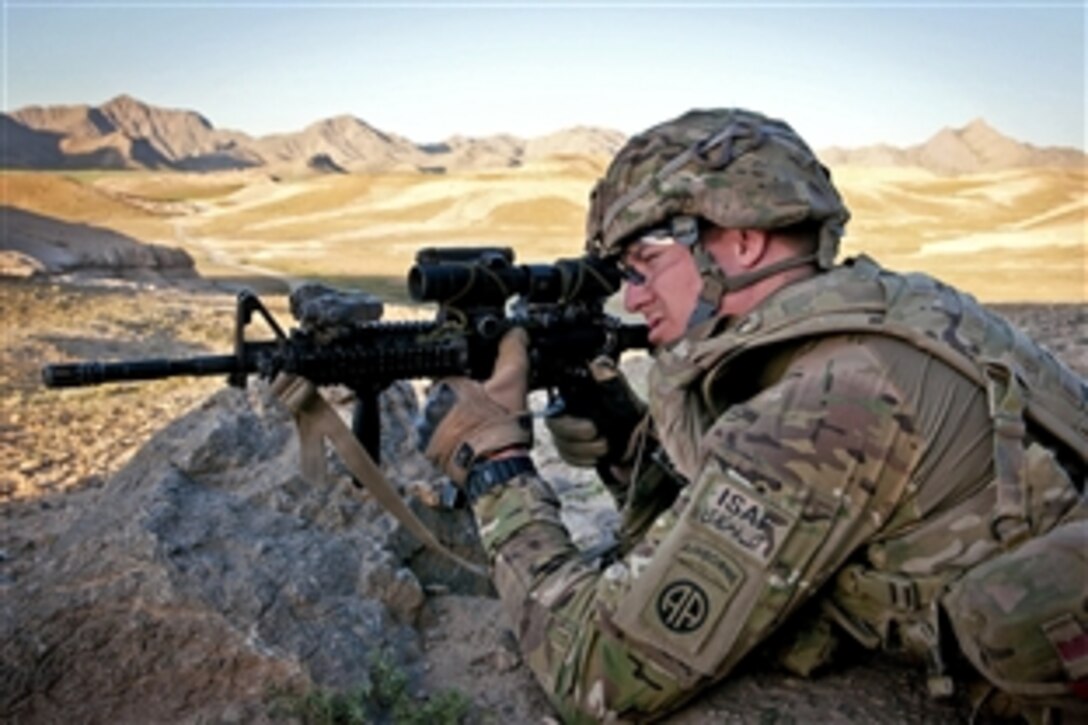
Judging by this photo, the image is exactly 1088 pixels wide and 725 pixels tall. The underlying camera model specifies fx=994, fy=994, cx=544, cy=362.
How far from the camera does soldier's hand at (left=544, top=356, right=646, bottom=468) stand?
3.76 m

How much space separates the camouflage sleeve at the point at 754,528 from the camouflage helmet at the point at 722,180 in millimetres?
457

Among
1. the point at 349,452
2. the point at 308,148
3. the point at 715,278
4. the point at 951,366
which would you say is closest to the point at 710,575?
the point at 951,366

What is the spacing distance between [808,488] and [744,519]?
149mm

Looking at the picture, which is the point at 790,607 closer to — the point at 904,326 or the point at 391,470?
the point at 904,326

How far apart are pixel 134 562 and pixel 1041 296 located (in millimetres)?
18857

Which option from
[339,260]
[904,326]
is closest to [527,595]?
[904,326]

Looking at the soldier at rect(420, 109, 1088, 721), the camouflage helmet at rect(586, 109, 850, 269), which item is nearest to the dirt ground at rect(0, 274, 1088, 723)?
the soldier at rect(420, 109, 1088, 721)

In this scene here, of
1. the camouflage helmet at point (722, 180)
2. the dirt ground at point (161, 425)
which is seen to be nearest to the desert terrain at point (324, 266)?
the dirt ground at point (161, 425)

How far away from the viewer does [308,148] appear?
561ft

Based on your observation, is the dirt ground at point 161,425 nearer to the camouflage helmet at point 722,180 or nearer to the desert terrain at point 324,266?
the desert terrain at point 324,266

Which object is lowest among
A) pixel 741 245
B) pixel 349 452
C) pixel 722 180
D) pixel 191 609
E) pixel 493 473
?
pixel 191 609

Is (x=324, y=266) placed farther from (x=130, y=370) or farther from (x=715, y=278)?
(x=715, y=278)

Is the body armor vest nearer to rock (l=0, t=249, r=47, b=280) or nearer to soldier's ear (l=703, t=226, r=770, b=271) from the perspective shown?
soldier's ear (l=703, t=226, r=770, b=271)

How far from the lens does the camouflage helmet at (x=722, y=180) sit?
2521 millimetres
